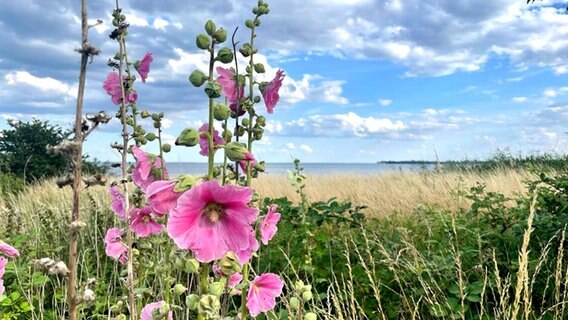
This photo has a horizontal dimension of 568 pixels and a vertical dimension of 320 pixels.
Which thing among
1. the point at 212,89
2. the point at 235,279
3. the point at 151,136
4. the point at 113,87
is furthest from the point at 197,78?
the point at 113,87

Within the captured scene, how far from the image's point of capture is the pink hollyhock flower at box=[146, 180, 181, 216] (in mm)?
1145

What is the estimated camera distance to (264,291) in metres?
1.54

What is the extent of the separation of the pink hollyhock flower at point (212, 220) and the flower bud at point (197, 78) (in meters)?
0.21

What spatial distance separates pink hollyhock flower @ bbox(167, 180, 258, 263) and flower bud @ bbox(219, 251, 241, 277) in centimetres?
5

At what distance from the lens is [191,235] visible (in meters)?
1.12

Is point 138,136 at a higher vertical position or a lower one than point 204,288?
higher

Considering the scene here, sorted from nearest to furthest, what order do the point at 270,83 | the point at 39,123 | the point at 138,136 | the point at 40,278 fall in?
the point at 270,83, the point at 138,136, the point at 40,278, the point at 39,123

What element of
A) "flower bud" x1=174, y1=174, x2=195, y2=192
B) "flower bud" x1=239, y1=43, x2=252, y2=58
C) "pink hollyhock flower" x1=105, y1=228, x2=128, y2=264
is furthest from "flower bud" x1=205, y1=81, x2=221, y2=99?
"pink hollyhock flower" x1=105, y1=228, x2=128, y2=264

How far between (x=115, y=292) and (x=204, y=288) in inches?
138

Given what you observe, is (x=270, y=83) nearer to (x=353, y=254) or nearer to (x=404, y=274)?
(x=404, y=274)

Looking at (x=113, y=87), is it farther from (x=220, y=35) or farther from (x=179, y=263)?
(x=179, y=263)

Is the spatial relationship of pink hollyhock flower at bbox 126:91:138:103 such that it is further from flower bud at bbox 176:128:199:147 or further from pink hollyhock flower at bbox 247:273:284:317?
flower bud at bbox 176:128:199:147

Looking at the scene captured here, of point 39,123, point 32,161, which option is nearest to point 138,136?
point 32,161

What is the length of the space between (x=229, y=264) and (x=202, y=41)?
17.9 inches
